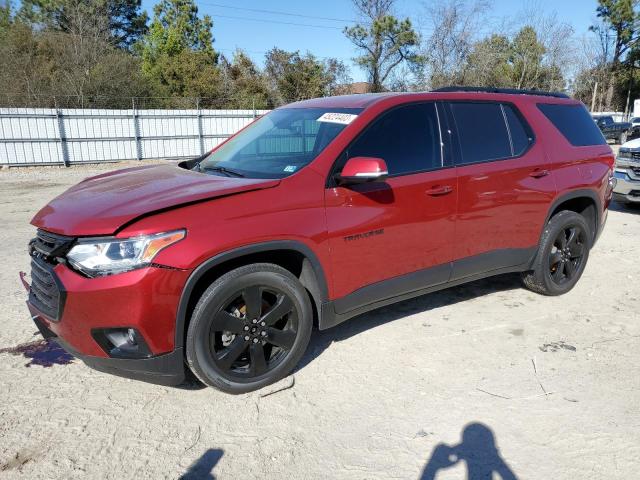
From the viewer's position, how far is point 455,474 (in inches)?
97.9

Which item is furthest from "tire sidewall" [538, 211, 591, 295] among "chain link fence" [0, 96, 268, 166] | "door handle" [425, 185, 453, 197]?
"chain link fence" [0, 96, 268, 166]

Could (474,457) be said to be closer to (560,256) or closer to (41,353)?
(560,256)

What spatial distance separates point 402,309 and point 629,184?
634 centimetres

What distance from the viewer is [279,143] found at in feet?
12.6

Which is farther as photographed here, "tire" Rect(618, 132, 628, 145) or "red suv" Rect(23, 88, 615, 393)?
"tire" Rect(618, 132, 628, 145)

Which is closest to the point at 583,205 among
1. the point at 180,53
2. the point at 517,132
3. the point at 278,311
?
the point at 517,132

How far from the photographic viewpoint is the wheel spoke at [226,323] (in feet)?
9.56

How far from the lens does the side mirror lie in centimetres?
310

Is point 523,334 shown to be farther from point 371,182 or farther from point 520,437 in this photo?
point 371,182

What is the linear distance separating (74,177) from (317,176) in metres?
14.7

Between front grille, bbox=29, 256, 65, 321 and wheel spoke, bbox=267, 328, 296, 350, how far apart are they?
118 centimetres

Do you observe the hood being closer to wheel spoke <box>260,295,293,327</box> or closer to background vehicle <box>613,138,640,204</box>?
wheel spoke <box>260,295,293,327</box>

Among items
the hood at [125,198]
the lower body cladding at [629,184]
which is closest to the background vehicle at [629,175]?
the lower body cladding at [629,184]

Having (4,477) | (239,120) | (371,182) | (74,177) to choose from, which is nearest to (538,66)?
(239,120)
